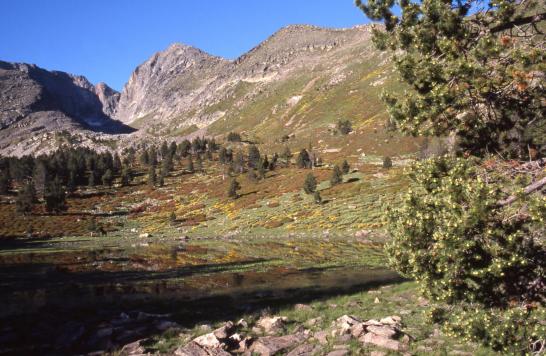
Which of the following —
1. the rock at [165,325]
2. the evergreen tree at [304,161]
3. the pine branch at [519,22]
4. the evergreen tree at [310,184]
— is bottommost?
the rock at [165,325]

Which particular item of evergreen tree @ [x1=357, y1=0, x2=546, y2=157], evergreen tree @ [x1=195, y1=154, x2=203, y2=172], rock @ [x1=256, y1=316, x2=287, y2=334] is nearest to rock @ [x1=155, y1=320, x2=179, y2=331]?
rock @ [x1=256, y1=316, x2=287, y2=334]

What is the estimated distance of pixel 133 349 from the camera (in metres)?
13.9

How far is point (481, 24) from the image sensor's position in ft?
40.0

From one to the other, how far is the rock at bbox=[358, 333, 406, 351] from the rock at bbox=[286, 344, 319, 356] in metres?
1.64

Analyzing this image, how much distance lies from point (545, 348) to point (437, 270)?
313cm

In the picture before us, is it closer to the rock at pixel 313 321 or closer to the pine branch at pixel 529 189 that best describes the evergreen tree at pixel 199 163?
the rock at pixel 313 321

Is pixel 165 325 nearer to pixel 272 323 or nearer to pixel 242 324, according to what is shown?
pixel 242 324

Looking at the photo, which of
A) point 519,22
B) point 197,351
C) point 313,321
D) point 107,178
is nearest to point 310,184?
point 313,321

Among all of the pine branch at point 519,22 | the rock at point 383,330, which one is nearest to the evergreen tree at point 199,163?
the rock at point 383,330

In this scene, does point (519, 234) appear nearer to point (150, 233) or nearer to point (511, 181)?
point (511, 181)

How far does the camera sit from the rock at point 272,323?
15636mm

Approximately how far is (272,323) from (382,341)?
181 inches

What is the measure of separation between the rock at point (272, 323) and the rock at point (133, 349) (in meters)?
4.58

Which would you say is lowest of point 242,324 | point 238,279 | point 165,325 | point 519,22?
point 238,279
